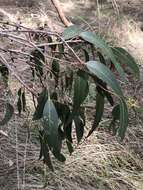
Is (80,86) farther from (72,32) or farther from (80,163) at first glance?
(80,163)

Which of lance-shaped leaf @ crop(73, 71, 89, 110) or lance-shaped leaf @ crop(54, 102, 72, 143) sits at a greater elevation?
lance-shaped leaf @ crop(73, 71, 89, 110)

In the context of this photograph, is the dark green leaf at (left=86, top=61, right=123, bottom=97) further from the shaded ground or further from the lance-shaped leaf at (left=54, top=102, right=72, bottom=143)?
the shaded ground

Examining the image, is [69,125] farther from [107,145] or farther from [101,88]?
[107,145]

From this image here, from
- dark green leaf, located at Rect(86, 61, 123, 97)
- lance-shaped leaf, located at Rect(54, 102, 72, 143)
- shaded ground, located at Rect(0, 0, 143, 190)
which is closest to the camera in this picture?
dark green leaf, located at Rect(86, 61, 123, 97)

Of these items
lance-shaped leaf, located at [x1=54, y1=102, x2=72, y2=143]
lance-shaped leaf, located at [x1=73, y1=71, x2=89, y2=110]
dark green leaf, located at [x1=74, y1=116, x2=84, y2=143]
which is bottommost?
dark green leaf, located at [x1=74, y1=116, x2=84, y2=143]

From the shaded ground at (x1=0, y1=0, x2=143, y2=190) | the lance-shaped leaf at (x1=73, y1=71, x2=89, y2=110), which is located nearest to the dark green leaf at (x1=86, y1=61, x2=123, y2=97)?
the lance-shaped leaf at (x1=73, y1=71, x2=89, y2=110)

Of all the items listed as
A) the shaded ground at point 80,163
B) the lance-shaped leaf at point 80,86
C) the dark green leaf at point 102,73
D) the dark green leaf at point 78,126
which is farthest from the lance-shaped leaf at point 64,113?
the shaded ground at point 80,163

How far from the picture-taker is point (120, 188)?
7.38 ft

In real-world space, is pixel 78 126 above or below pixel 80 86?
below

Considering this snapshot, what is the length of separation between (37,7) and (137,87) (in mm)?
1617

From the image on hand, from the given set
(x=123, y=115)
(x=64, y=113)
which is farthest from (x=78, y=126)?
(x=123, y=115)

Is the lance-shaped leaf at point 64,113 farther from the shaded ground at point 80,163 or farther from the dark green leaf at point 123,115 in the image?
the shaded ground at point 80,163

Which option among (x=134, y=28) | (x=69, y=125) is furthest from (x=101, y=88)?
(x=134, y=28)

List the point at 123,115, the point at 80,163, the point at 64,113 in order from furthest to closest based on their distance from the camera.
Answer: the point at 80,163 → the point at 64,113 → the point at 123,115
